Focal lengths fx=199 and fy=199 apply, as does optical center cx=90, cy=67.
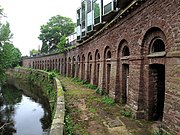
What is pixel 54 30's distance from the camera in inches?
2090

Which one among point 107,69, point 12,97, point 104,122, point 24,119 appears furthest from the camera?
point 12,97

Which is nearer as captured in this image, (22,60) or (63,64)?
(63,64)

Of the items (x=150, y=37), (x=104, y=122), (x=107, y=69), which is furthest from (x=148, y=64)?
(x=107, y=69)

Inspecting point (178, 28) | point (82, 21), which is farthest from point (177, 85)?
point (82, 21)

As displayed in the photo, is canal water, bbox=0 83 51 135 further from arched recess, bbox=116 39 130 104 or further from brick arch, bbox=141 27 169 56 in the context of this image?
brick arch, bbox=141 27 169 56

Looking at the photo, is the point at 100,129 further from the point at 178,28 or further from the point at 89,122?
the point at 178,28

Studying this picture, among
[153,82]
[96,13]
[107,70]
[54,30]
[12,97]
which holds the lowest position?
[12,97]

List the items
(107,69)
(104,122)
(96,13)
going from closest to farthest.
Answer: (104,122), (107,69), (96,13)

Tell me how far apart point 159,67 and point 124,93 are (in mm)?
3475

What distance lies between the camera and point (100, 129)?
268 inches

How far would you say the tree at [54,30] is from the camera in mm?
53406

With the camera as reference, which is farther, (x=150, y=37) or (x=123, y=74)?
(x=123, y=74)

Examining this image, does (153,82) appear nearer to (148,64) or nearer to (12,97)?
(148,64)

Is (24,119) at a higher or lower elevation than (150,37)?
lower
